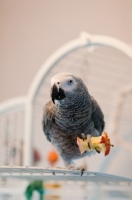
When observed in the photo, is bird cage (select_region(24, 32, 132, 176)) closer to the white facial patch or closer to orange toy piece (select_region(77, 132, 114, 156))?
the white facial patch

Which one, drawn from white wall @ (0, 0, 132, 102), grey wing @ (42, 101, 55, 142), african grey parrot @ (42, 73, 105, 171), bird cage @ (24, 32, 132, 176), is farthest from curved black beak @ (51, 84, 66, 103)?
white wall @ (0, 0, 132, 102)

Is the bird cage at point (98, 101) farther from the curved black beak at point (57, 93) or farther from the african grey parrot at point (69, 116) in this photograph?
the curved black beak at point (57, 93)

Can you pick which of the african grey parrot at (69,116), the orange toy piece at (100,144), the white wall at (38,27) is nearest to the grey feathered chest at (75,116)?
the african grey parrot at (69,116)

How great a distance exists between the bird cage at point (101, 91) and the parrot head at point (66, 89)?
0.35 m

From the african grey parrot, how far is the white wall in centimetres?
88

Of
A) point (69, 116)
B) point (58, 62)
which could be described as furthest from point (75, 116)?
point (58, 62)

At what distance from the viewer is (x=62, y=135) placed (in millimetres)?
1064

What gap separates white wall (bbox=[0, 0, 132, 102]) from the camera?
1854mm

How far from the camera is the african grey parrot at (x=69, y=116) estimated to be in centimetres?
92

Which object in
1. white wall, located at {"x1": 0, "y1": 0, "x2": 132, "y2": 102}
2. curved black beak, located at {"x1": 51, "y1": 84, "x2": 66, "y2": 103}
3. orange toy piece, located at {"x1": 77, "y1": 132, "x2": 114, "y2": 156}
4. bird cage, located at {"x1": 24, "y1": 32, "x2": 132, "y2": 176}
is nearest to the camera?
orange toy piece, located at {"x1": 77, "y1": 132, "x2": 114, "y2": 156}

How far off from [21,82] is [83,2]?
624 mm

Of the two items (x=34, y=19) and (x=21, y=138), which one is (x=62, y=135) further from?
(x=34, y=19)

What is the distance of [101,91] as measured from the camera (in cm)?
163

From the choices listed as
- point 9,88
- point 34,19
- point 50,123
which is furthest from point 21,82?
point 50,123
